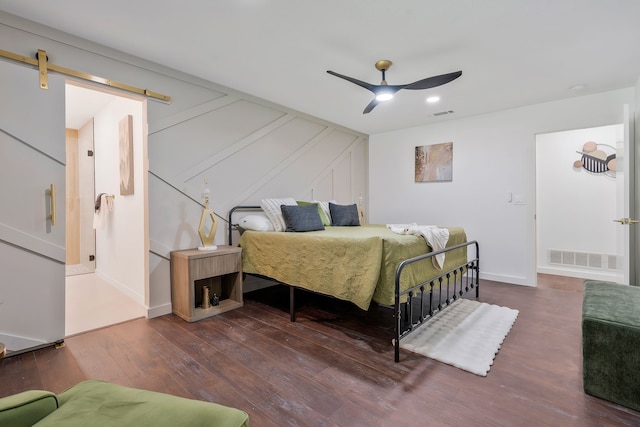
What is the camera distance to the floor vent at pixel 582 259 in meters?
4.33

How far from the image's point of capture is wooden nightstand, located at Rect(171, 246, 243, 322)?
2.86 m

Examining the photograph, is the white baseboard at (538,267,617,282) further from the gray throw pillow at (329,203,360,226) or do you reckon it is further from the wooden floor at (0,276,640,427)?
the gray throw pillow at (329,203,360,226)

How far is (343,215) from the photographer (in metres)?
4.23

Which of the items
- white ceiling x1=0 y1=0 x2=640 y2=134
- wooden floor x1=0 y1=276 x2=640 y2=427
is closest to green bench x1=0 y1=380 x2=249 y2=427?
wooden floor x1=0 y1=276 x2=640 y2=427

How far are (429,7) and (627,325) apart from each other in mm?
2306

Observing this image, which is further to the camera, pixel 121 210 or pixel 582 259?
pixel 582 259

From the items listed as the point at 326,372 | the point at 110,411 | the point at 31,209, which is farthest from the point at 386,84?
the point at 31,209

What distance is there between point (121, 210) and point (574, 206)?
648 centimetres

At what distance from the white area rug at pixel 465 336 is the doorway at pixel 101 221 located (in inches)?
106

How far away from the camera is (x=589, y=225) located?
4496 millimetres

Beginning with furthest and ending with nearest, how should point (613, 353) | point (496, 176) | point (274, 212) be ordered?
point (496, 176)
point (274, 212)
point (613, 353)

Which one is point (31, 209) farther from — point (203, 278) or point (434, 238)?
point (434, 238)

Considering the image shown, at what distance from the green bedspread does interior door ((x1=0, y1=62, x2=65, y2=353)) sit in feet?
5.46

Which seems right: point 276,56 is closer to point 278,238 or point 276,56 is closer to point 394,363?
point 278,238
